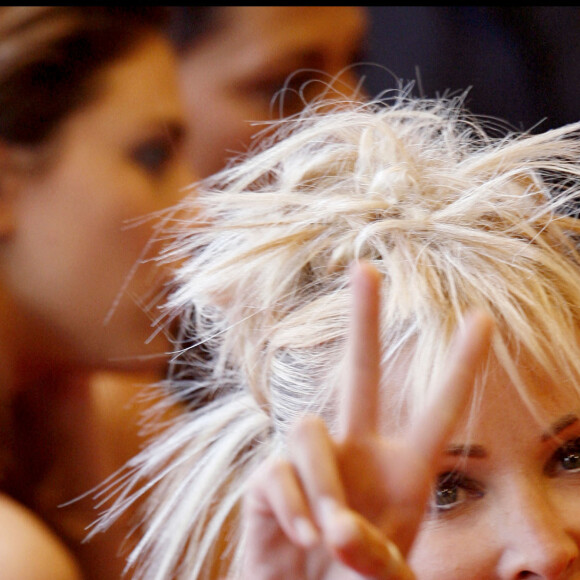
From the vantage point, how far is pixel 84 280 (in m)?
0.73

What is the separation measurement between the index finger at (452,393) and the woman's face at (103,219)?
0.41 meters

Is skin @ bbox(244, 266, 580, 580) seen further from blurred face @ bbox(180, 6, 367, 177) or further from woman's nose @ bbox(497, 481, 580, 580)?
blurred face @ bbox(180, 6, 367, 177)

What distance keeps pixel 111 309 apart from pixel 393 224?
32 centimetres

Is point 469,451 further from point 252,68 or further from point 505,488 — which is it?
point 252,68

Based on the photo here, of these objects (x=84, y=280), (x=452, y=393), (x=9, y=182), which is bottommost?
(x=452, y=393)

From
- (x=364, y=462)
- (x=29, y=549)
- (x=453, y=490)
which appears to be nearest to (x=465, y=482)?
(x=453, y=490)

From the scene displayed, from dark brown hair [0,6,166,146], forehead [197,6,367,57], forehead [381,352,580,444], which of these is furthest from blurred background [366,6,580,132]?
forehead [381,352,580,444]

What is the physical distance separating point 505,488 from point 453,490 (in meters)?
0.03

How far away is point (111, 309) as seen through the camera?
2.43 feet

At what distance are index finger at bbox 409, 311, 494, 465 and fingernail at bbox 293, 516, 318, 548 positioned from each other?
65 millimetres

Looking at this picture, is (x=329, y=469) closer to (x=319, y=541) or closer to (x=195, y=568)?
(x=319, y=541)

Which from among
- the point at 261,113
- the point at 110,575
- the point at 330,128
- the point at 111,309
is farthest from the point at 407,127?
the point at 110,575

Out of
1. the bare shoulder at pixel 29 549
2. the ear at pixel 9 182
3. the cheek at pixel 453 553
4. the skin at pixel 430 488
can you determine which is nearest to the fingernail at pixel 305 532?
the skin at pixel 430 488

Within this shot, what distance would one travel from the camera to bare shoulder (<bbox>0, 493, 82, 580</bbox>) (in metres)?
0.62
